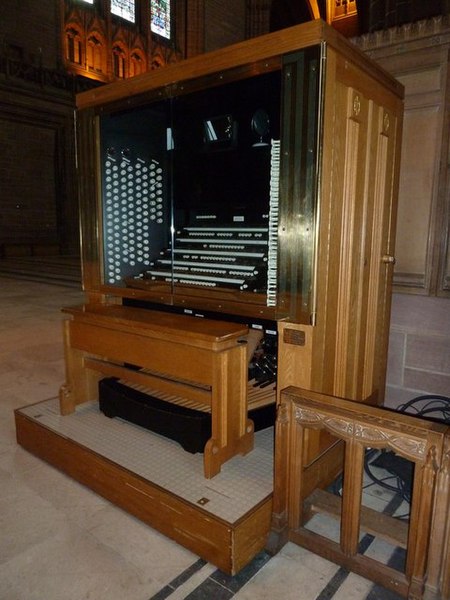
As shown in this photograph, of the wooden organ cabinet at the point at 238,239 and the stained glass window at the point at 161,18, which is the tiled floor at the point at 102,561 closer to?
the wooden organ cabinet at the point at 238,239

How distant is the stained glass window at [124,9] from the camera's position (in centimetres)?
1387

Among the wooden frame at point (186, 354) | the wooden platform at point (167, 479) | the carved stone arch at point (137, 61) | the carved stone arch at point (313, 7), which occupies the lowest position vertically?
the wooden platform at point (167, 479)

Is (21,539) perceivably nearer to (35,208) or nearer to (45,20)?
(35,208)

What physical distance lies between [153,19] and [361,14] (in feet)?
45.4

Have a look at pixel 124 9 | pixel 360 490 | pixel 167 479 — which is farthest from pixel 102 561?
pixel 124 9

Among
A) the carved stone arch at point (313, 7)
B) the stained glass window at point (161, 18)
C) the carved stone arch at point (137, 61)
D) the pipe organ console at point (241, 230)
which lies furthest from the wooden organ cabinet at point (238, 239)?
the stained glass window at point (161, 18)

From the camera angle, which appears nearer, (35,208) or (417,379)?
(417,379)

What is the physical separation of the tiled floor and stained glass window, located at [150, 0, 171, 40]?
1591 centimetres

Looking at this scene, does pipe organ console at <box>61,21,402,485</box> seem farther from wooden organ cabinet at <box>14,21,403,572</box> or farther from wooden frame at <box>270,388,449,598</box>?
wooden frame at <box>270,388,449,598</box>

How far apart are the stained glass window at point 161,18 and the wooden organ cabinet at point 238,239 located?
14690 millimetres

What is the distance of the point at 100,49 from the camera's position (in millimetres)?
13820

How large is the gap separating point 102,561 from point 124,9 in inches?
637

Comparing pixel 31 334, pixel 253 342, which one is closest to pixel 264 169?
pixel 253 342

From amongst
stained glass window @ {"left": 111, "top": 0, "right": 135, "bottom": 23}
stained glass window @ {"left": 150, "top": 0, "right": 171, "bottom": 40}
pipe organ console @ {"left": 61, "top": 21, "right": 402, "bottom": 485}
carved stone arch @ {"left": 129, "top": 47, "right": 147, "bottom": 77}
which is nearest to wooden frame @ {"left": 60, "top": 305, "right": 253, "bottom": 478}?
pipe organ console @ {"left": 61, "top": 21, "right": 402, "bottom": 485}
